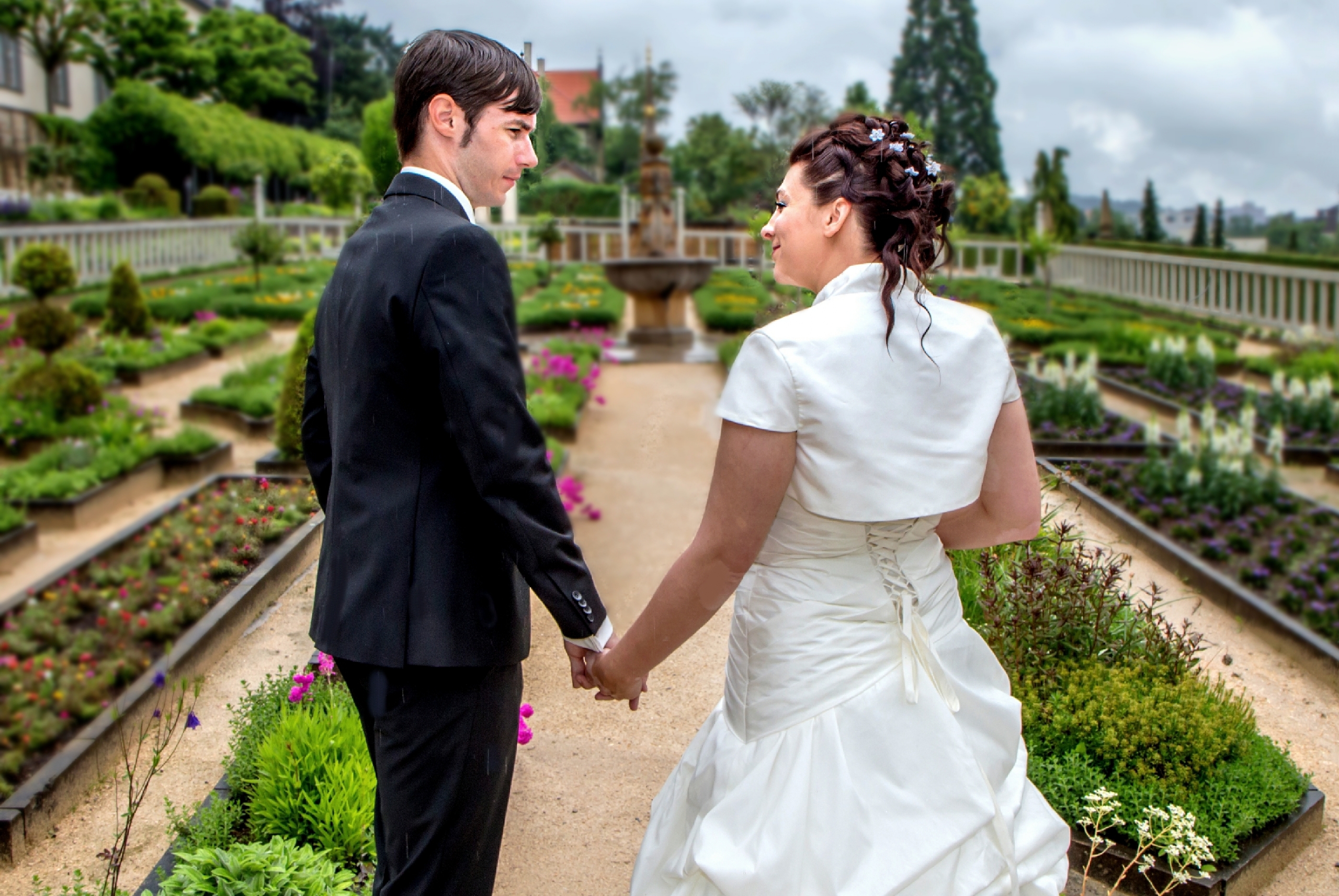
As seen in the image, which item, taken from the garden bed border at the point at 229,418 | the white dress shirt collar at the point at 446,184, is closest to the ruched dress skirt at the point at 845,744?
the white dress shirt collar at the point at 446,184

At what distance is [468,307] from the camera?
1627 millimetres

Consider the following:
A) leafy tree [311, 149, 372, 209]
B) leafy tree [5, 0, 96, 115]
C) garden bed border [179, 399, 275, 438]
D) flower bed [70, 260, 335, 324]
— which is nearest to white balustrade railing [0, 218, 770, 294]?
leafy tree [311, 149, 372, 209]

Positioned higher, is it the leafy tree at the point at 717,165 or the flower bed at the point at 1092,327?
the leafy tree at the point at 717,165

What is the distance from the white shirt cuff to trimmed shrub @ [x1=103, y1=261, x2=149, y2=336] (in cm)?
1353

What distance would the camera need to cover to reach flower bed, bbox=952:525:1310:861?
2912 mm

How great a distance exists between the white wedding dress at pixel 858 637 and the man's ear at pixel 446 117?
59 cm

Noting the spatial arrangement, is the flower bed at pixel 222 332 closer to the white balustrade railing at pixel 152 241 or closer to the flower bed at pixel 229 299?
the flower bed at pixel 229 299

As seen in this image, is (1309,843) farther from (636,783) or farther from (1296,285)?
(1296,285)

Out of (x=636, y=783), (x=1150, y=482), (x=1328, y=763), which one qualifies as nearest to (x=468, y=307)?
(x=636, y=783)

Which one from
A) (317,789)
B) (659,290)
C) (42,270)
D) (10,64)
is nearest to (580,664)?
(317,789)

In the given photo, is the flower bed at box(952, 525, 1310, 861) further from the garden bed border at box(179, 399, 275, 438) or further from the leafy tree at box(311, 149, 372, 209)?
the leafy tree at box(311, 149, 372, 209)

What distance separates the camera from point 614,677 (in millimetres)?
1894

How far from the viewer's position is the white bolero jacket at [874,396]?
1648 mm

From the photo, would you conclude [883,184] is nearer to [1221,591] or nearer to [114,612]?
[1221,591]
